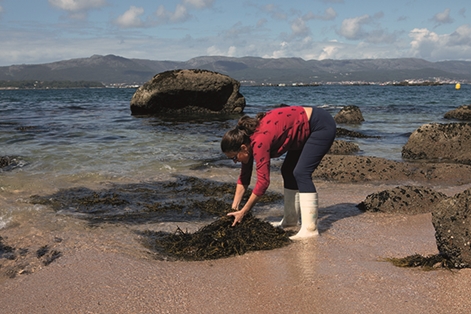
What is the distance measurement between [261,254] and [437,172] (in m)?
5.22

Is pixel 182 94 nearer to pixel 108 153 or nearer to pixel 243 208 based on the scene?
pixel 108 153

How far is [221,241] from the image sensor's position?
461 centimetres

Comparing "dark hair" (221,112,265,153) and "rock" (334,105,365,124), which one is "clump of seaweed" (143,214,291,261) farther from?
"rock" (334,105,365,124)

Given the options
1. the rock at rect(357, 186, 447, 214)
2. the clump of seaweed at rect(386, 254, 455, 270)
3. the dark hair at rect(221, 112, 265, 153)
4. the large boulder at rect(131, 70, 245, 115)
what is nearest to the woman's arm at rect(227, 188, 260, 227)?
the dark hair at rect(221, 112, 265, 153)

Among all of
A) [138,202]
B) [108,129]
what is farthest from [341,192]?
[108,129]

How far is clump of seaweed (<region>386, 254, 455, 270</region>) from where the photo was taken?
3865mm

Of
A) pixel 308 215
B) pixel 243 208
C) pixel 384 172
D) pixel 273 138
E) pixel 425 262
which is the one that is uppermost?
pixel 273 138

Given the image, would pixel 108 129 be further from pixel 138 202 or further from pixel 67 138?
pixel 138 202

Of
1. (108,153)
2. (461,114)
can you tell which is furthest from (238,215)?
(461,114)

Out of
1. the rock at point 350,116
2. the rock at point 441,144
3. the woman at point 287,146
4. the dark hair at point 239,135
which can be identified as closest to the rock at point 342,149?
the rock at point 441,144

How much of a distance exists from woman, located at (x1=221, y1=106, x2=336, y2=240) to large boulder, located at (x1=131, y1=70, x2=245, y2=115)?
58.9 feet

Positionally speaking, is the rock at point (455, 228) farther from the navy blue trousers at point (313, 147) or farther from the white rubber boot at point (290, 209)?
the white rubber boot at point (290, 209)

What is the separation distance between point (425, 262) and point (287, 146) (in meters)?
1.68

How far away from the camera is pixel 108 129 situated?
1614 centimetres
